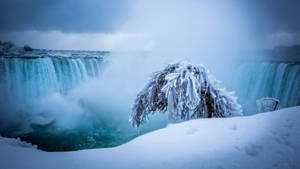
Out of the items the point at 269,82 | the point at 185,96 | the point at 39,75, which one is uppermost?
the point at 185,96

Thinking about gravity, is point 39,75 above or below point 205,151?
below

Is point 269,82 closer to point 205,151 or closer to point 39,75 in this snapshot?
point 205,151

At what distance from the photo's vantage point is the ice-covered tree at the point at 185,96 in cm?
345

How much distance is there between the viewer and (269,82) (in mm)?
14320

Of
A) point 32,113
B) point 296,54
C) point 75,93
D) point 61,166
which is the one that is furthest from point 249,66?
point 32,113

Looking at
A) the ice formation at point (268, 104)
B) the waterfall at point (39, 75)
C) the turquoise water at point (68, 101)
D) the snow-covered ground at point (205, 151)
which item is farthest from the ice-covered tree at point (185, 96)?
the waterfall at point (39, 75)

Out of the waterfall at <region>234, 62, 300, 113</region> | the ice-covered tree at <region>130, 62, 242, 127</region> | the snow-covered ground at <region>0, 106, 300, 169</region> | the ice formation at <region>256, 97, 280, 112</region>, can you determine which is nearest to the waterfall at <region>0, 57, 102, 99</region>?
the ice-covered tree at <region>130, 62, 242, 127</region>

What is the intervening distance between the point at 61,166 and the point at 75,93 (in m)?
17.9

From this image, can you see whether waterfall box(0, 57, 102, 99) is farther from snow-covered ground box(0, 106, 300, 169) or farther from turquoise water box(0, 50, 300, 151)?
snow-covered ground box(0, 106, 300, 169)

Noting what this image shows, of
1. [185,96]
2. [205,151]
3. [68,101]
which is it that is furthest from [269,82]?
[68,101]

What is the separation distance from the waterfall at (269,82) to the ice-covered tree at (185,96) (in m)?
11.9

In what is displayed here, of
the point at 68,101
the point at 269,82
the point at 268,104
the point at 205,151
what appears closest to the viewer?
the point at 205,151

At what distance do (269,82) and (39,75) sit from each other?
20.7 meters

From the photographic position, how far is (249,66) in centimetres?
1817
